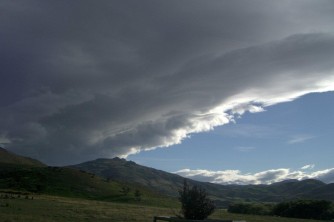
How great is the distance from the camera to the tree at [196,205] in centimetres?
2764

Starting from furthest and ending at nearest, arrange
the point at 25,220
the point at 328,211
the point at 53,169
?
the point at 53,169
the point at 328,211
the point at 25,220

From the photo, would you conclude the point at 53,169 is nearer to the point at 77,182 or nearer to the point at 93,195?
the point at 77,182

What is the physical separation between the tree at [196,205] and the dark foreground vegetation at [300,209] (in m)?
62.4

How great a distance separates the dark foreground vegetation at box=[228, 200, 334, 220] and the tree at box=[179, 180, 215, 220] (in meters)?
62.4

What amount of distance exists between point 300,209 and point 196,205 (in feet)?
234

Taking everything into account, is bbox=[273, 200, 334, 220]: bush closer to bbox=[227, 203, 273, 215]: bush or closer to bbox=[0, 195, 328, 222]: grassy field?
bbox=[227, 203, 273, 215]: bush

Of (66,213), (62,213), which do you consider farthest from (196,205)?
(66,213)

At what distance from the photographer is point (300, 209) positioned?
92125 millimetres

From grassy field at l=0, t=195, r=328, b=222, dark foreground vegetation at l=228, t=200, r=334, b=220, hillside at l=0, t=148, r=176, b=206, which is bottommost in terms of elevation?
grassy field at l=0, t=195, r=328, b=222

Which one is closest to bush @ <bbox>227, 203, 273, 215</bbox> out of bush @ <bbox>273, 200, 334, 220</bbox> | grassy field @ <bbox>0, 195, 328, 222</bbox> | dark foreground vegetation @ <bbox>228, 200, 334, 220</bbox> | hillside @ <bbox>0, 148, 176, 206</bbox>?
dark foreground vegetation @ <bbox>228, 200, 334, 220</bbox>

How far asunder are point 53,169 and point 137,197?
167 feet

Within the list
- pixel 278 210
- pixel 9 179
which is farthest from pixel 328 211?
pixel 9 179

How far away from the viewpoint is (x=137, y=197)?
416 feet

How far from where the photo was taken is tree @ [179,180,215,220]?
2764 cm
